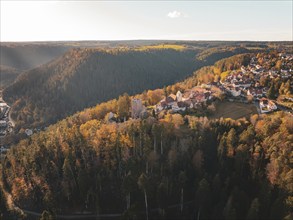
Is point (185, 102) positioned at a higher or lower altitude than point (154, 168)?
higher

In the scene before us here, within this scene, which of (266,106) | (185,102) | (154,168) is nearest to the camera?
(154,168)

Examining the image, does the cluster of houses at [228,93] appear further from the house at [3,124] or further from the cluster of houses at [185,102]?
the house at [3,124]

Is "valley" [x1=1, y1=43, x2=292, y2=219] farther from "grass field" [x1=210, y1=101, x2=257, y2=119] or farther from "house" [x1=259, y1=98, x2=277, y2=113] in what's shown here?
"grass field" [x1=210, y1=101, x2=257, y2=119]

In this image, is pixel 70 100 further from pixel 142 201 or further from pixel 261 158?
pixel 261 158

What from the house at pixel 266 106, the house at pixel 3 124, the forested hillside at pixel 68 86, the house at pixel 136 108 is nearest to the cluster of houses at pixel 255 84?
the house at pixel 266 106

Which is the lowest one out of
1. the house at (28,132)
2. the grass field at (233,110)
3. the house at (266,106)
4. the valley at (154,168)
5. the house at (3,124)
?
the house at (3,124)

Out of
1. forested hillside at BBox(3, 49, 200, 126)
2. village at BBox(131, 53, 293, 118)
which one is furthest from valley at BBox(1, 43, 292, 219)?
forested hillside at BBox(3, 49, 200, 126)

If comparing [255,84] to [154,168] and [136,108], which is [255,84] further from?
[154,168]

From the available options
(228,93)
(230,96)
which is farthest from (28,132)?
(230,96)

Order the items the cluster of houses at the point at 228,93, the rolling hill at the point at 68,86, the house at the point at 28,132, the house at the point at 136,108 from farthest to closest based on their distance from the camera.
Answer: the rolling hill at the point at 68,86 → the house at the point at 28,132 → the house at the point at 136,108 → the cluster of houses at the point at 228,93
